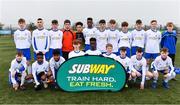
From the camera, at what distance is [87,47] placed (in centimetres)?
998

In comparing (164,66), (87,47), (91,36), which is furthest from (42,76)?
(164,66)

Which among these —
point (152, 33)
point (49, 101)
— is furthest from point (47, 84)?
point (152, 33)

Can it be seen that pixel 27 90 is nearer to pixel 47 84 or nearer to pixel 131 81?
pixel 47 84

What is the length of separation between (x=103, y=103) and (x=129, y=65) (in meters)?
1.86

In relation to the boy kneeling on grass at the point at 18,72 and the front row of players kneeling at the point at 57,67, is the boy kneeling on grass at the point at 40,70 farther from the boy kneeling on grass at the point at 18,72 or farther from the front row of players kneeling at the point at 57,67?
the boy kneeling on grass at the point at 18,72

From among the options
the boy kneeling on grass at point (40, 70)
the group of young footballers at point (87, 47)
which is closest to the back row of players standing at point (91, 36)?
the group of young footballers at point (87, 47)

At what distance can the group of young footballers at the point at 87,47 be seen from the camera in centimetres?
859

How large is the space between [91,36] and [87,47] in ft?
1.18

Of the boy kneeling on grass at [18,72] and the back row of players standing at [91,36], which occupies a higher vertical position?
the back row of players standing at [91,36]

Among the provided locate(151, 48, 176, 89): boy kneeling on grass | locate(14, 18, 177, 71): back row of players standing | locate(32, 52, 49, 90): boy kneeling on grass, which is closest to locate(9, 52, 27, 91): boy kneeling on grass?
locate(32, 52, 49, 90): boy kneeling on grass

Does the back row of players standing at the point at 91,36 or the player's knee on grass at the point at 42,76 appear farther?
the back row of players standing at the point at 91,36

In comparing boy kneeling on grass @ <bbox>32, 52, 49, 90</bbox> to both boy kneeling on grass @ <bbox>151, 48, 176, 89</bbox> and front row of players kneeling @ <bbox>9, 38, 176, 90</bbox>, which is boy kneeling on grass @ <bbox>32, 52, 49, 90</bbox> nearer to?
front row of players kneeling @ <bbox>9, 38, 176, 90</bbox>

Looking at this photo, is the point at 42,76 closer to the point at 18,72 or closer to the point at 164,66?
the point at 18,72

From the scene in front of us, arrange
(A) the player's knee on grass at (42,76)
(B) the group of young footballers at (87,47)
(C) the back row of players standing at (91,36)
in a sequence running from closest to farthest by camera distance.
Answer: (A) the player's knee on grass at (42,76) → (B) the group of young footballers at (87,47) → (C) the back row of players standing at (91,36)
